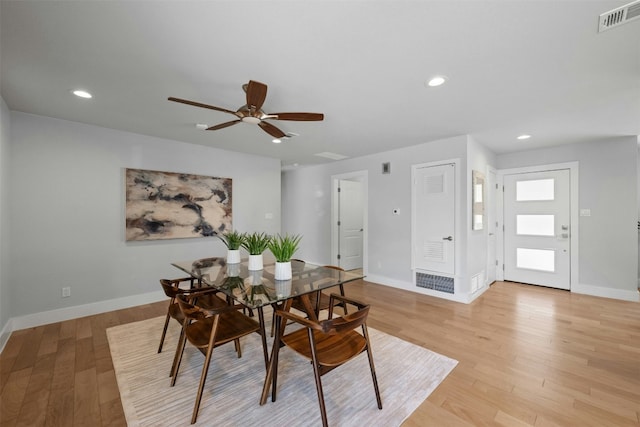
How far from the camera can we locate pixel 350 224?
5828mm

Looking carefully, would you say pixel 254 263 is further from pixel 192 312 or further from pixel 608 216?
pixel 608 216

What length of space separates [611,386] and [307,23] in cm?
335

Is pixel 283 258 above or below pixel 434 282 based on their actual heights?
above

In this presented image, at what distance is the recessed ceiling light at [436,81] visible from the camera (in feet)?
6.90

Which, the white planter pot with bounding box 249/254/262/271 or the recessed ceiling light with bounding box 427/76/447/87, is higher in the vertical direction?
the recessed ceiling light with bounding box 427/76/447/87

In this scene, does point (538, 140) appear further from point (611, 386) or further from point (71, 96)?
point (71, 96)

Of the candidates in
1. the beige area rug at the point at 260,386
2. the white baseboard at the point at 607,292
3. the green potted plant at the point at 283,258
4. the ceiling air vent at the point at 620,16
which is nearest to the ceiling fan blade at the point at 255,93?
the green potted plant at the point at 283,258

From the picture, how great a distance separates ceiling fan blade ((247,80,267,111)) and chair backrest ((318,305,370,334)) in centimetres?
154

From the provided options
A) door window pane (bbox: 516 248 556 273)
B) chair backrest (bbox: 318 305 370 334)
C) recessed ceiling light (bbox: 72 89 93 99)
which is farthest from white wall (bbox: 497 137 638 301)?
recessed ceiling light (bbox: 72 89 93 99)

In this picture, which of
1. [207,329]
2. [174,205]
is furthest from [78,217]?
[207,329]

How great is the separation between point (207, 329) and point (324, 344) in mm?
905

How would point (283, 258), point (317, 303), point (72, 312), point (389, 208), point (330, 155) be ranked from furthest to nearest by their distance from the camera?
point (330, 155) < point (389, 208) < point (72, 312) < point (317, 303) < point (283, 258)

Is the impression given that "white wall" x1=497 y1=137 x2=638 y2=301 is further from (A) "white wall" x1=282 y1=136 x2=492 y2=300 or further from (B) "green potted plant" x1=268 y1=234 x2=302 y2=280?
(B) "green potted plant" x1=268 y1=234 x2=302 y2=280

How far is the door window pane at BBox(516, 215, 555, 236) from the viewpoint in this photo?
4.34 m
